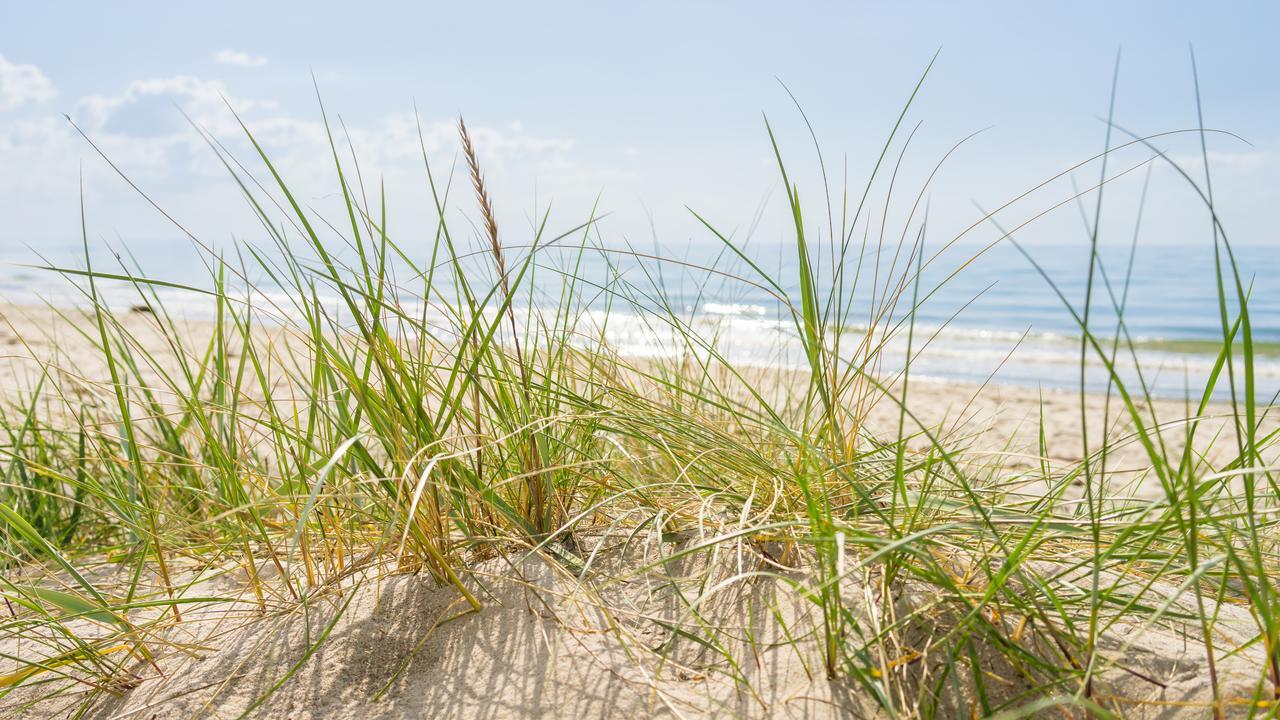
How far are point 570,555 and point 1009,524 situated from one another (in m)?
0.68

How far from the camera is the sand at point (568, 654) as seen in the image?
102cm

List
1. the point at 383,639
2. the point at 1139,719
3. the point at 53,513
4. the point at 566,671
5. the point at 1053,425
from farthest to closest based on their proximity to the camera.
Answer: the point at 1053,425, the point at 53,513, the point at 383,639, the point at 566,671, the point at 1139,719

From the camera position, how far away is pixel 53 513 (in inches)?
83.0

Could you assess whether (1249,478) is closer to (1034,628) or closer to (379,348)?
(1034,628)

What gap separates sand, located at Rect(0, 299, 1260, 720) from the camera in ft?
3.35

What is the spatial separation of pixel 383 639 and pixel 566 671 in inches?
12.4

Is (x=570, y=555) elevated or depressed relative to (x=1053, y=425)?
elevated

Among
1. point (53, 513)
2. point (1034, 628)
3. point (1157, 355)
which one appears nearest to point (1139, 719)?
point (1034, 628)

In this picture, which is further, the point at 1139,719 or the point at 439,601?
the point at 439,601

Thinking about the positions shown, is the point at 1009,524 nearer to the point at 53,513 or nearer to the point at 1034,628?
the point at 1034,628

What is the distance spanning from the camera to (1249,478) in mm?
1031

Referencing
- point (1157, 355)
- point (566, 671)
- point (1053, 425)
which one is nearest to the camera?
point (566, 671)

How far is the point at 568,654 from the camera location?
1145mm

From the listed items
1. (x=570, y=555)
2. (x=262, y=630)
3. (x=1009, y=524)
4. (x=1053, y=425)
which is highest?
(x=1009, y=524)
